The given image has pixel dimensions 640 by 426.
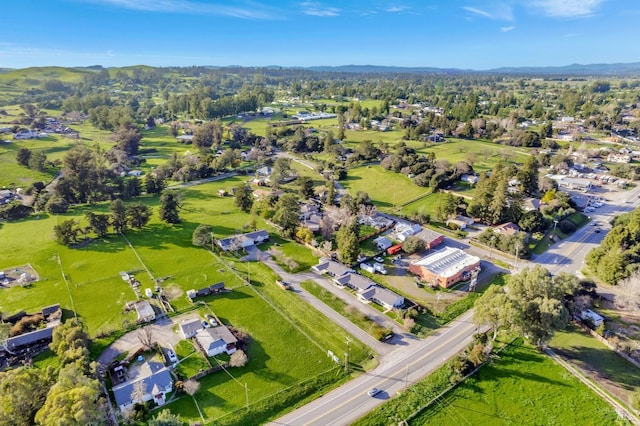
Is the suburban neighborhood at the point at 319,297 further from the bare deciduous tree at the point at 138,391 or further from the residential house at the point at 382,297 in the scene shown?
the residential house at the point at 382,297

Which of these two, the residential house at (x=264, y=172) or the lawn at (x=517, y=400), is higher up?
the residential house at (x=264, y=172)

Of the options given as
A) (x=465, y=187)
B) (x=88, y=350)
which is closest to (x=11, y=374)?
(x=88, y=350)

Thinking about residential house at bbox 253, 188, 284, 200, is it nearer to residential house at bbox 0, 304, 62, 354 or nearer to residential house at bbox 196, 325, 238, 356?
residential house at bbox 196, 325, 238, 356

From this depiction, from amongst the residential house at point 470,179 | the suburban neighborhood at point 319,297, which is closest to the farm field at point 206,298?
the suburban neighborhood at point 319,297

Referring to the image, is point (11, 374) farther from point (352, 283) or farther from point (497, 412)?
point (497, 412)

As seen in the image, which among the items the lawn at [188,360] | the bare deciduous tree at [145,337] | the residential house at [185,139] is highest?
the residential house at [185,139]

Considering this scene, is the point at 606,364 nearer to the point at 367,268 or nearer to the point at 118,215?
the point at 367,268

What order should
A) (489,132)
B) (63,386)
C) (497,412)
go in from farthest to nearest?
(489,132), (497,412), (63,386)

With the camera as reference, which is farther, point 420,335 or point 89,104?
point 89,104
